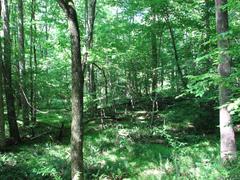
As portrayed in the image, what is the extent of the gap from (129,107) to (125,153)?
Result: 339 inches

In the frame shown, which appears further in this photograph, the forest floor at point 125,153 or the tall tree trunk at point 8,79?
the tall tree trunk at point 8,79

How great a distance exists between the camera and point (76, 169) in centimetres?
651

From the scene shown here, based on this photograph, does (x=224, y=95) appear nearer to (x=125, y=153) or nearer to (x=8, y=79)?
(x=125, y=153)

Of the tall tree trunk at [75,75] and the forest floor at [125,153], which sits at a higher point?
the tall tree trunk at [75,75]

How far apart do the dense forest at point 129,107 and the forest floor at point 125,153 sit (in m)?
0.03

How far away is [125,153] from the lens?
1023 centimetres

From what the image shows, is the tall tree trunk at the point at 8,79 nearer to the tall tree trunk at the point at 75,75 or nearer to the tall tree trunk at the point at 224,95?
the tall tree trunk at the point at 75,75

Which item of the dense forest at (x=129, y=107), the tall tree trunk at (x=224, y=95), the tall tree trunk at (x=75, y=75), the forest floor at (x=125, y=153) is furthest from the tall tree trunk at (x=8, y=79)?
the tall tree trunk at (x=224, y=95)

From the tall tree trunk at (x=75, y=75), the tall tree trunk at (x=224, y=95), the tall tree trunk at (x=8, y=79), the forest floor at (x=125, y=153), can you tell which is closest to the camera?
the tall tree trunk at (x=75, y=75)

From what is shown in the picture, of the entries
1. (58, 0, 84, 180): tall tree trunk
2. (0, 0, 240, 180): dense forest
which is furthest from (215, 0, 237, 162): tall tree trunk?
(58, 0, 84, 180): tall tree trunk

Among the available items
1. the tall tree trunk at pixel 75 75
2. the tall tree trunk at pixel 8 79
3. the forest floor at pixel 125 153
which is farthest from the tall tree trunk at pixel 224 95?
the tall tree trunk at pixel 8 79

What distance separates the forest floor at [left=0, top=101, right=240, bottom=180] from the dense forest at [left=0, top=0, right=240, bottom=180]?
0.11 feet

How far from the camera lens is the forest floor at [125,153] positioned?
784 cm

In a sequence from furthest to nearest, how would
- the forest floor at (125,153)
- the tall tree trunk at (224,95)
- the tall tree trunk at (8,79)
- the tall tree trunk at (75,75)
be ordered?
the tall tree trunk at (8,79)
the forest floor at (125,153)
the tall tree trunk at (224,95)
the tall tree trunk at (75,75)
